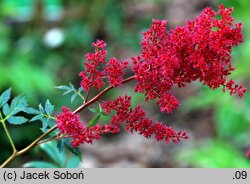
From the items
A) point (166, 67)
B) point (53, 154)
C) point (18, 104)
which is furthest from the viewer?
point (53, 154)

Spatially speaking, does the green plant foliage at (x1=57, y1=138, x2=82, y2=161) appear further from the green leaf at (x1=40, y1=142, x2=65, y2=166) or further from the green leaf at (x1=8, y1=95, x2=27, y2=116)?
the green leaf at (x1=40, y1=142, x2=65, y2=166)

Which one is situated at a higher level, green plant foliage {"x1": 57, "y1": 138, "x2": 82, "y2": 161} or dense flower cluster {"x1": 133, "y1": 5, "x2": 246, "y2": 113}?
dense flower cluster {"x1": 133, "y1": 5, "x2": 246, "y2": 113}

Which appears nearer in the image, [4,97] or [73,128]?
[73,128]

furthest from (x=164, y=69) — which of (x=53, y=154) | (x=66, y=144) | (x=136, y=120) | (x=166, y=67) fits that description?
(x=53, y=154)

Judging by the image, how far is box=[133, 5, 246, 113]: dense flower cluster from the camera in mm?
1072

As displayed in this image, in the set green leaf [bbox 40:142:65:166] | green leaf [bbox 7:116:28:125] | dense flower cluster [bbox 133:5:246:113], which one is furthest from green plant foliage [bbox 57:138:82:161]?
green leaf [bbox 40:142:65:166]

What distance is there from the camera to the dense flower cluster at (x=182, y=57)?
3.52 ft

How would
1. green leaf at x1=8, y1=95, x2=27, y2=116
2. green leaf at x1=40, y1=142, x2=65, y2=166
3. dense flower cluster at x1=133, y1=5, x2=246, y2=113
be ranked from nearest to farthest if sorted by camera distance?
1. dense flower cluster at x1=133, y1=5, x2=246, y2=113
2. green leaf at x1=8, y1=95, x2=27, y2=116
3. green leaf at x1=40, y1=142, x2=65, y2=166

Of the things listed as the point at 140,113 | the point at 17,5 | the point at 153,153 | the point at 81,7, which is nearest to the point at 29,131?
the point at 153,153

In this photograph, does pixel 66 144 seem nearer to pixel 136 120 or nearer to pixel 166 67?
pixel 136 120

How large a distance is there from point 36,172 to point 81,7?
3.23 metres

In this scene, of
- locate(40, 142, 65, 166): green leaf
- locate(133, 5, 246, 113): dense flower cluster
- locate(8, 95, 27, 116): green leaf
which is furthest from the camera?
locate(40, 142, 65, 166): green leaf

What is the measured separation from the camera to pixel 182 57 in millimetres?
1084

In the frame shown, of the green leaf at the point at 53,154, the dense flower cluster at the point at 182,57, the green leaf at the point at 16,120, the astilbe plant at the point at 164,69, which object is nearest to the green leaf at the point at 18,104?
the green leaf at the point at 16,120
